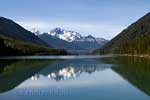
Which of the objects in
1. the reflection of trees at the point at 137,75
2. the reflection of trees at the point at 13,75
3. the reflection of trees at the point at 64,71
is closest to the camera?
the reflection of trees at the point at 137,75

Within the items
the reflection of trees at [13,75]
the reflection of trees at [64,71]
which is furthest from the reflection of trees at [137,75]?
the reflection of trees at [13,75]

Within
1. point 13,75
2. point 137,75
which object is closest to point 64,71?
point 13,75

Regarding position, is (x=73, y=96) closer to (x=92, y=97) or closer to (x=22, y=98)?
(x=92, y=97)

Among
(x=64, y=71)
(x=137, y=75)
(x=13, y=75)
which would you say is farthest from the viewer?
(x=64, y=71)

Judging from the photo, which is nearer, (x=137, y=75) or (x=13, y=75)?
(x=137, y=75)

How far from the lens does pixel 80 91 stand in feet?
129

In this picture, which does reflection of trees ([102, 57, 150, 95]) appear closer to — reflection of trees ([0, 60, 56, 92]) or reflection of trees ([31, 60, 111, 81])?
reflection of trees ([31, 60, 111, 81])

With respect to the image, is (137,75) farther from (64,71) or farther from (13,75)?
(13,75)

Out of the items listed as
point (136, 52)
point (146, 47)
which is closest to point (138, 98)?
point (146, 47)

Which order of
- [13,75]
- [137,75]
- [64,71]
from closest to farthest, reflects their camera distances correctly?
[137,75], [13,75], [64,71]

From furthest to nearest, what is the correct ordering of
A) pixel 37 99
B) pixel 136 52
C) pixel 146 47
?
1. pixel 136 52
2. pixel 146 47
3. pixel 37 99

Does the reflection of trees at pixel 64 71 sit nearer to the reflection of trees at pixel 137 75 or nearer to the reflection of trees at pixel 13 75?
the reflection of trees at pixel 13 75

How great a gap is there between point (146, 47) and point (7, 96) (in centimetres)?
14174

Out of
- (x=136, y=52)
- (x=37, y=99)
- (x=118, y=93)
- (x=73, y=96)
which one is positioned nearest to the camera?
(x=37, y=99)
